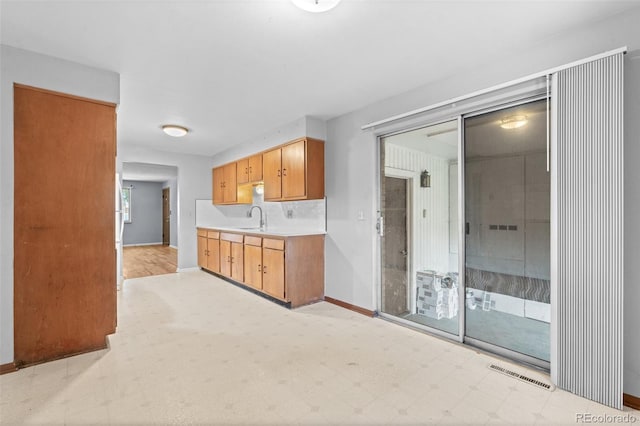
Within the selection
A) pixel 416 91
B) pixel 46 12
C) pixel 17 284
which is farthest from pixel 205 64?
pixel 17 284

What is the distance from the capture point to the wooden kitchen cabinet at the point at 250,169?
4.79 m

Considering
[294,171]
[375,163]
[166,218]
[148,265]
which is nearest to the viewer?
[375,163]

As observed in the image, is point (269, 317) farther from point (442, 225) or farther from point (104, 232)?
point (442, 225)

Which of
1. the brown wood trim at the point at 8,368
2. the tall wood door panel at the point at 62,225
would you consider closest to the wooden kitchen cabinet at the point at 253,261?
the tall wood door panel at the point at 62,225

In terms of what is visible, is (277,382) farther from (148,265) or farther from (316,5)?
(148,265)

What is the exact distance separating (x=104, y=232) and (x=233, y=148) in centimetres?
327

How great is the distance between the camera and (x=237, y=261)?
15.4 feet

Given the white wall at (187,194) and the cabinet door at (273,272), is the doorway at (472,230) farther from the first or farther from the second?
the white wall at (187,194)

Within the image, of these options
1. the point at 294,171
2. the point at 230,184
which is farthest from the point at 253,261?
the point at 230,184

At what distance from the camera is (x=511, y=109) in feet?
7.98

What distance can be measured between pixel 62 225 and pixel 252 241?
2.23 metres

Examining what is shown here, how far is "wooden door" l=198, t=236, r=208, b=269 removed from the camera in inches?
227
